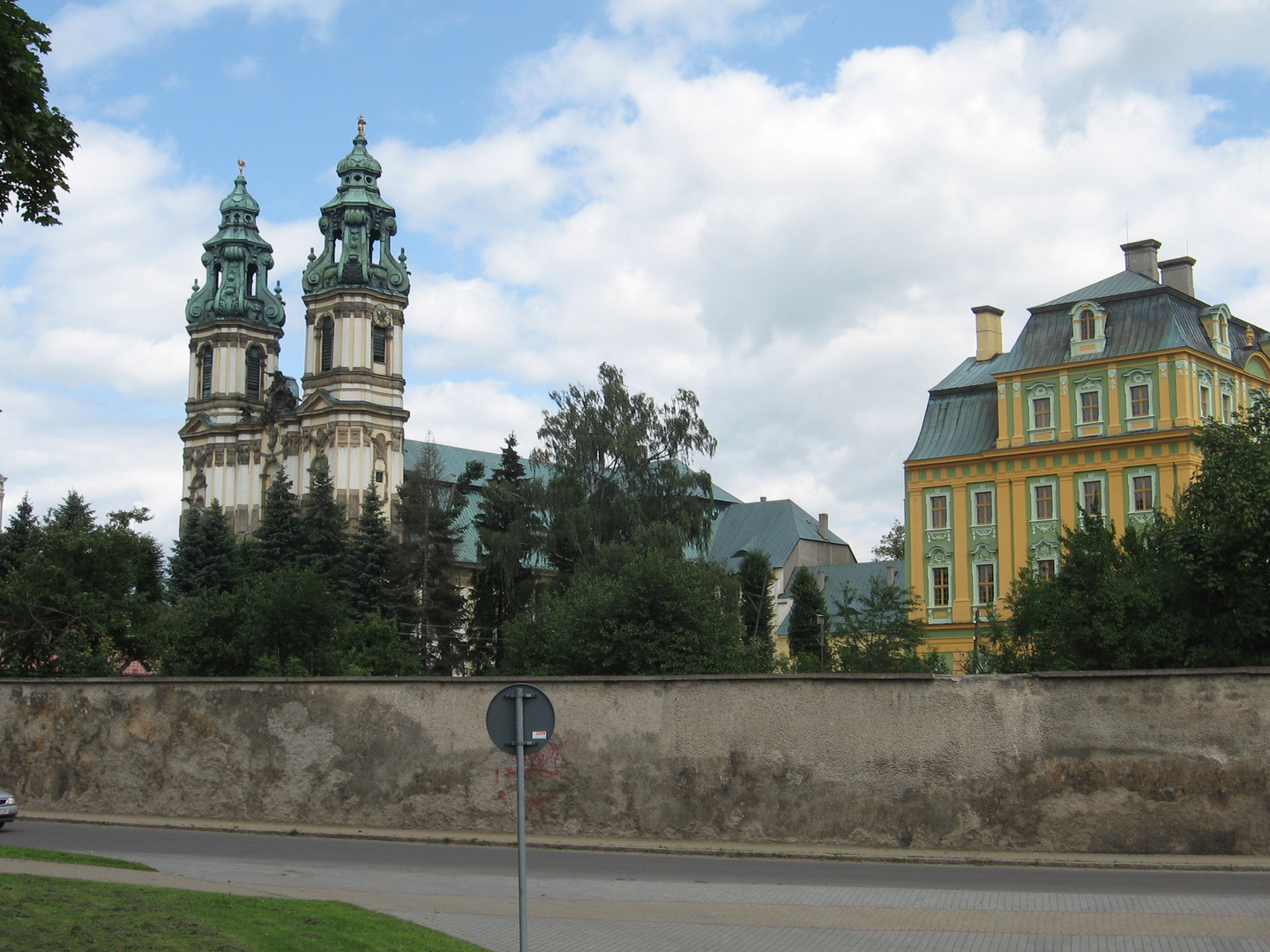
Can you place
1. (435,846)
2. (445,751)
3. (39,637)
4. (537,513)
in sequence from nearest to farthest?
(435,846) → (445,751) → (39,637) → (537,513)

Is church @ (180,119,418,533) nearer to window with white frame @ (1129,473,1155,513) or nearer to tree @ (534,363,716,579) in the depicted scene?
tree @ (534,363,716,579)

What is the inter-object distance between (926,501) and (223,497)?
6101cm

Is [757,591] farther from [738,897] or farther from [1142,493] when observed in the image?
[738,897]

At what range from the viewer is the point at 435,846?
21.0m

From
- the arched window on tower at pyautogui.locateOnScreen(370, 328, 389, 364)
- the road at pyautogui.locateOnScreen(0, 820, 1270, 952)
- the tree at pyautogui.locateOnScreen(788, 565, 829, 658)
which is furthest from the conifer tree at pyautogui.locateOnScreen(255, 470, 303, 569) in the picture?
the road at pyautogui.locateOnScreen(0, 820, 1270, 952)

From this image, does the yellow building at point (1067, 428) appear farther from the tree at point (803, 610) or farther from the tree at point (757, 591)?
the tree at point (803, 610)

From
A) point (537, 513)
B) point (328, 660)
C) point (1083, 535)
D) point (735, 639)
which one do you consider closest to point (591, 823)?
point (735, 639)

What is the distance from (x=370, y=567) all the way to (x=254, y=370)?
1603 inches

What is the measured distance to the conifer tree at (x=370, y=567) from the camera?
232ft

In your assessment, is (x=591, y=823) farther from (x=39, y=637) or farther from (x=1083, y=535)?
(x=39, y=637)

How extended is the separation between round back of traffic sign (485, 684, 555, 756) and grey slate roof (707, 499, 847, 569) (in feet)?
300

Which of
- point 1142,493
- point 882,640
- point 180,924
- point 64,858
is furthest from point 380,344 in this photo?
point 180,924

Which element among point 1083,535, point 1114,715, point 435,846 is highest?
point 1083,535

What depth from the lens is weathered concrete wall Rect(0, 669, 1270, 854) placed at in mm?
18969
